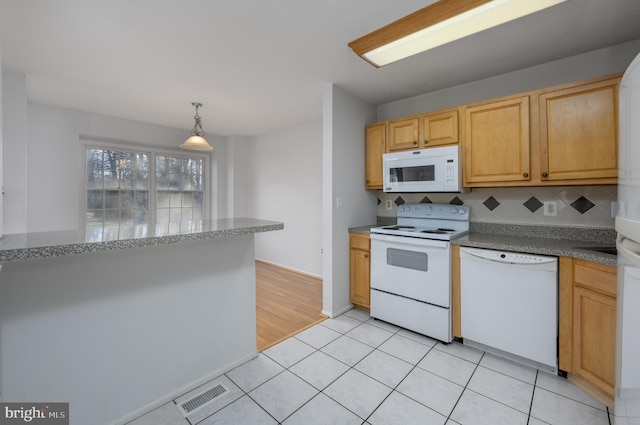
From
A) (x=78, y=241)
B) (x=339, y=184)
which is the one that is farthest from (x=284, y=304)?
(x=78, y=241)

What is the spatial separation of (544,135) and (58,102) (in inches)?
204

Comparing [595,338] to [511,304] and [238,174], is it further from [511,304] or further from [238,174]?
[238,174]

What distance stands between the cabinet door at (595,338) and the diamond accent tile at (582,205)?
0.81 metres

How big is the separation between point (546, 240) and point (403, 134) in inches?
61.3

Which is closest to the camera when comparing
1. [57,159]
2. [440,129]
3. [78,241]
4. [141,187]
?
[78,241]

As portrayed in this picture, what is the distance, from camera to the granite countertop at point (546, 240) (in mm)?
1810

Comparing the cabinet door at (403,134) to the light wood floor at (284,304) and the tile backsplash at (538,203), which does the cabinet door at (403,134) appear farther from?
the light wood floor at (284,304)

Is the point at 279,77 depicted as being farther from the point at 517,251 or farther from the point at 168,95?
the point at 517,251

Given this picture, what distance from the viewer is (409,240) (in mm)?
2479

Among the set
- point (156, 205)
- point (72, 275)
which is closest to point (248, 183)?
point (156, 205)

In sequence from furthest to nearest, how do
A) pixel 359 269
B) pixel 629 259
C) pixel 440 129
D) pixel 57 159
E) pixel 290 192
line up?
pixel 290 192, pixel 57 159, pixel 359 269, pixel 440 129, pixel 629 259

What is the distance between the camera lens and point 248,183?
545 cm

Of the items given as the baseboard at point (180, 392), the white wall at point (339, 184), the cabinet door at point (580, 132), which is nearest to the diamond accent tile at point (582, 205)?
the cabinet door at point (580, 132)

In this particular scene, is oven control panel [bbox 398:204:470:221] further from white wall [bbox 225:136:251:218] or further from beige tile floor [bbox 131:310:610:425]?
white wall [bbox 225:136:251:218]
